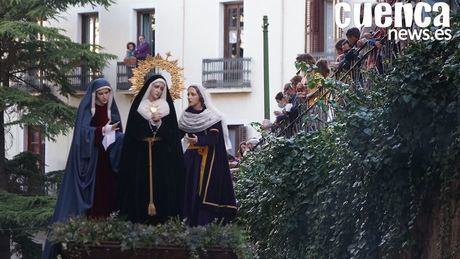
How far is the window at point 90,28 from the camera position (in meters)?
40.6

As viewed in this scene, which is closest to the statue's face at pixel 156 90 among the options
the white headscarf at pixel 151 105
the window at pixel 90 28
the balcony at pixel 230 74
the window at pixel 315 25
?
the white headscarf at pixel 151 105

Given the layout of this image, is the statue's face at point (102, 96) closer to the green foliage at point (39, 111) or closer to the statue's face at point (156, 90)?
the statue's face at point (156, 90)

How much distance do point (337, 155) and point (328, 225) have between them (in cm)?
67

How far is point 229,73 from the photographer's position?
3619 centimetres

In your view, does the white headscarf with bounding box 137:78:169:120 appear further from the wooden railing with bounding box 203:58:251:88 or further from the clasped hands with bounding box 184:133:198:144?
the wooden railing with bounding box 203:58:251:88

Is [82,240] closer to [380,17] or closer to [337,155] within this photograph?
[337,155]

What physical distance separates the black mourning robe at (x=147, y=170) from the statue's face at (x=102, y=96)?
346 millimetres

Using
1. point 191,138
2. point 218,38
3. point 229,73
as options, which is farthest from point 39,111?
point 191,138

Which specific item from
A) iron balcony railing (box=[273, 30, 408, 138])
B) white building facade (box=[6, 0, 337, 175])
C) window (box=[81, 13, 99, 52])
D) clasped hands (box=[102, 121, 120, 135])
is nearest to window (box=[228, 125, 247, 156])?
white building facade (box=[6, 0, 337, 175])

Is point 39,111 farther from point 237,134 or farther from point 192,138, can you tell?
point 192,138

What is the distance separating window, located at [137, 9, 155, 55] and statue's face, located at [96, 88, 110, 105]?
24.7 meters

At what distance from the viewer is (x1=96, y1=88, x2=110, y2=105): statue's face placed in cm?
1409

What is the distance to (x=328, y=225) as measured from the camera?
43.3ft

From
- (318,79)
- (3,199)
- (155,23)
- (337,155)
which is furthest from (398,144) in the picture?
(155,23)
